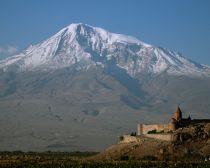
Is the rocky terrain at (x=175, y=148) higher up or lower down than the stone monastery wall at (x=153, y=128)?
lower down

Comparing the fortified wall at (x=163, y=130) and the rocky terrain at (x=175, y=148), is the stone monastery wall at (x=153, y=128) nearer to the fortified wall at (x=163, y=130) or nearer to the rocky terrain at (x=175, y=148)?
the fortified wall at (x=163, y=130)

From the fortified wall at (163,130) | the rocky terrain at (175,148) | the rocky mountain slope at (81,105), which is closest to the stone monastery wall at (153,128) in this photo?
the fortified wall at (163,130)

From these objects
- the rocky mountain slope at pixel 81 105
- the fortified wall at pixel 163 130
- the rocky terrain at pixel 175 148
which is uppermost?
the rocky mountain slope at pixel 81 105

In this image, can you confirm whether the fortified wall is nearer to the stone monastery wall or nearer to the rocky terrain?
the stone monastery wall

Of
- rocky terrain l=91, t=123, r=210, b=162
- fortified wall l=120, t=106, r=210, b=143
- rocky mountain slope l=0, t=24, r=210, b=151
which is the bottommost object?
rocky terrain l=91, t=123, r=210, b=162

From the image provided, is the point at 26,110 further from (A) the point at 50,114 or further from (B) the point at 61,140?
(B) the point at 61,140

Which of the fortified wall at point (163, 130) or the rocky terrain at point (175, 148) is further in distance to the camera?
the fortified wall at point (163, 130)

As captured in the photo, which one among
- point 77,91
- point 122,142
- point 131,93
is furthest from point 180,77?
point 122,142

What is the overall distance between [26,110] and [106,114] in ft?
55.4

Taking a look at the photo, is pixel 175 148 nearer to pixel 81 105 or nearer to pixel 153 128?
pixel 153 128

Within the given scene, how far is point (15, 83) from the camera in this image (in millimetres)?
189250

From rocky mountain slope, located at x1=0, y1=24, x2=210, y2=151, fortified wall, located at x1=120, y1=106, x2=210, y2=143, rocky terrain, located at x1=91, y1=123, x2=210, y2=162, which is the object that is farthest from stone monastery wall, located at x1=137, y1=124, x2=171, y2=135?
rocky mountain slope, located at x1=0, y1=24, x2=210, y2=151

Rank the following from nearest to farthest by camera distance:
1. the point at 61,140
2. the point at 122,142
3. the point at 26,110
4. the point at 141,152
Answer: the point at 141,152
the point at 122,142
the point at 61,140
the point at 26,110

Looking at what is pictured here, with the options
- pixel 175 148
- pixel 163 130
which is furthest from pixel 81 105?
pixel 175 148
